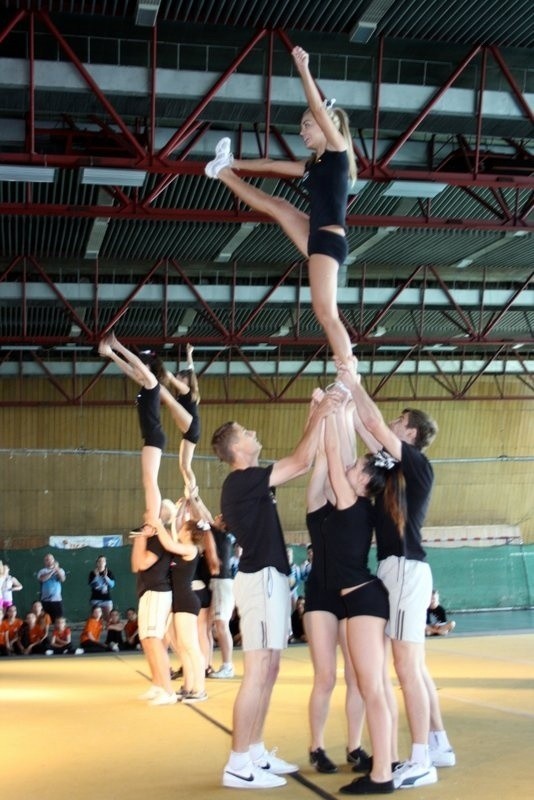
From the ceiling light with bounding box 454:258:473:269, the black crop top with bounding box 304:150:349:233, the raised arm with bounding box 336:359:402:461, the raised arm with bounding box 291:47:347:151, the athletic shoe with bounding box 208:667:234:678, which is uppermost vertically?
the ceiling light with bounding box 454:258:473:269

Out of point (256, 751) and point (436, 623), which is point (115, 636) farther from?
point (256, 751)

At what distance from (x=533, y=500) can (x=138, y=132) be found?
68.3 feet

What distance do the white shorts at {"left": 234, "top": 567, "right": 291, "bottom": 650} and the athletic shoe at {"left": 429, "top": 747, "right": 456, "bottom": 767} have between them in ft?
3.89

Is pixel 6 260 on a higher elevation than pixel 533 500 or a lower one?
higher

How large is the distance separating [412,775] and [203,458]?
2051 cm

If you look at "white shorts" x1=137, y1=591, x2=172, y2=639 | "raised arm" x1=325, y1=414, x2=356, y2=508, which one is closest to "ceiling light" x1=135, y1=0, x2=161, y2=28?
"white shorts" x1=137, y1=591, x2=172, y2=639

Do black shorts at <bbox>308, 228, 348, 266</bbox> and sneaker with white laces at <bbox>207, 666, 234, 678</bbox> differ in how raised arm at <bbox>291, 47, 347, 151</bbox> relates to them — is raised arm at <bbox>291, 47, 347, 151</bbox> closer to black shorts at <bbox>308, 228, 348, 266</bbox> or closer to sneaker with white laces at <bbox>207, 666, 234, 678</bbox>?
black shorts at <bbox>308, 228, 348, 266</bbox>

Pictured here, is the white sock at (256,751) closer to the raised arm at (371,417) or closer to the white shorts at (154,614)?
the raised arm at (371,417)

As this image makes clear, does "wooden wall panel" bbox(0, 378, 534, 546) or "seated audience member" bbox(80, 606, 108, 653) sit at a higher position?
"wooden wall panel" bbox(0, 378, 534, 546)

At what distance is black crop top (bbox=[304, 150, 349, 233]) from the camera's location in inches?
243

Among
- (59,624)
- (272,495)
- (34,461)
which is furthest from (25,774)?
(34,461)

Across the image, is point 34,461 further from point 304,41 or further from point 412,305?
point 304,41

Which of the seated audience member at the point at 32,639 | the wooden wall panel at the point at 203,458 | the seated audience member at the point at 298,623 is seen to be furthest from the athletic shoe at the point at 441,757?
the wooden wall panel at the point at 203,458

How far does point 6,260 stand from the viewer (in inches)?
802
